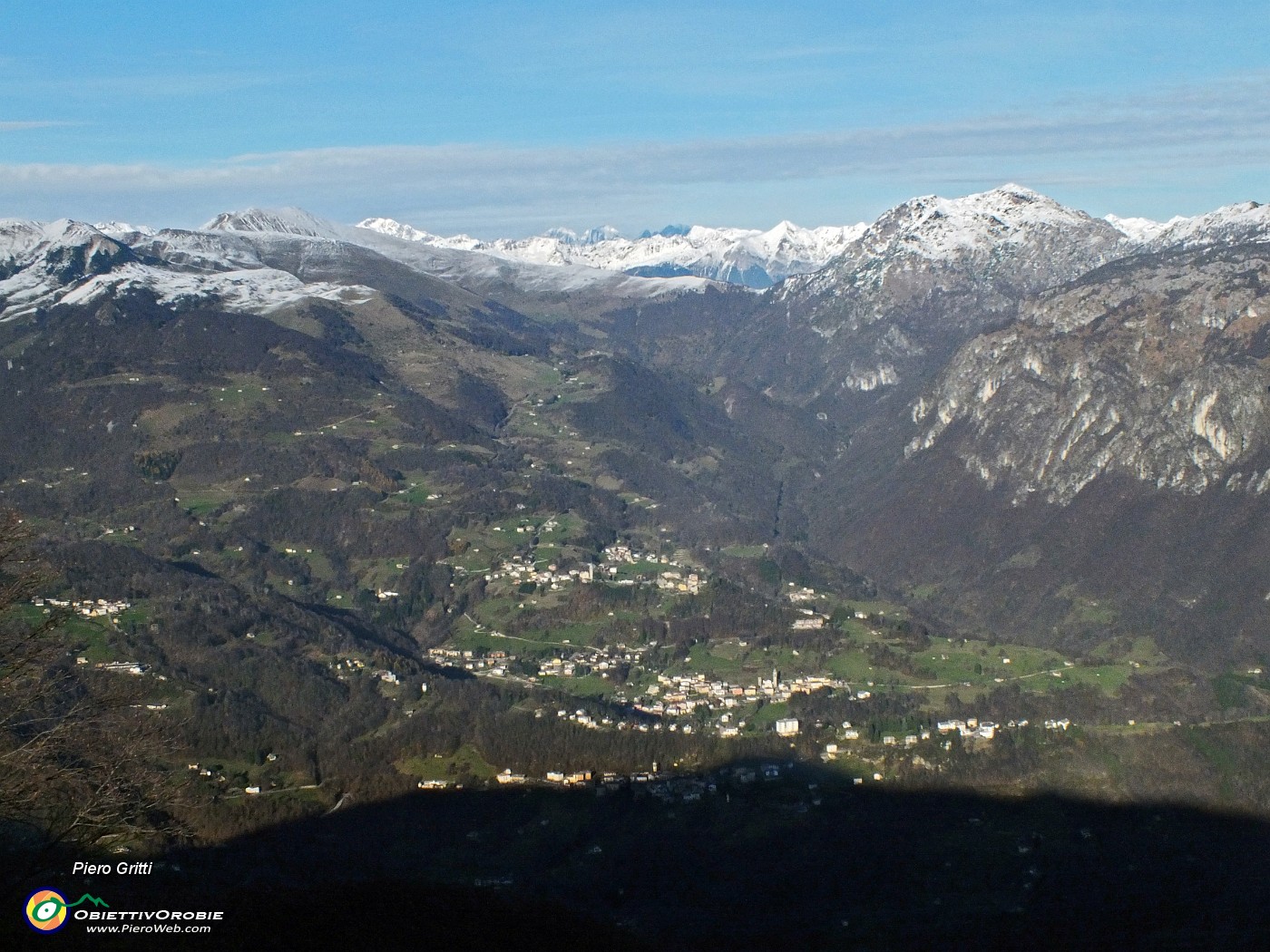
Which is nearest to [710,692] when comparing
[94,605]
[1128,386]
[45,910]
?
[94,605]

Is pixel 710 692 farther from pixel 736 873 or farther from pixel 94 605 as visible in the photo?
pixel 94 605

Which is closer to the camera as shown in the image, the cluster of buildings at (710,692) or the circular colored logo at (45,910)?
the circular colored logo at (45,910)

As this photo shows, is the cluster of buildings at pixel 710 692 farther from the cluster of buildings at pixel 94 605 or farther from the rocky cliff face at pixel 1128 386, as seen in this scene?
the rocky cliff face at pixel 1128 386

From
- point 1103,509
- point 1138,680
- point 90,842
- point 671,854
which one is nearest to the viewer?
point 90,842

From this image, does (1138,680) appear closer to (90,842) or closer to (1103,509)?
(1103,509)

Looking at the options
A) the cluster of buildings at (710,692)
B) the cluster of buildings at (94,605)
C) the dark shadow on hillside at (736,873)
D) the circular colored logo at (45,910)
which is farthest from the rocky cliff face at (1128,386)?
the circular colored logo at (45,910)

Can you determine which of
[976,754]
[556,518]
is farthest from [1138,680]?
[556,518]
